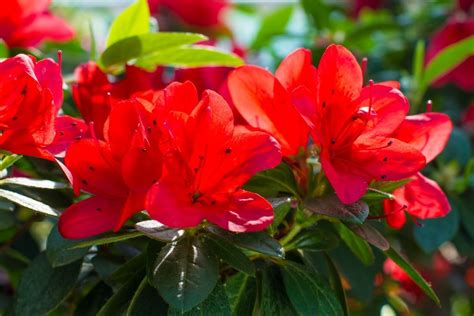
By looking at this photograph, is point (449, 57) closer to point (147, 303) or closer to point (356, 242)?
point (356, 242)

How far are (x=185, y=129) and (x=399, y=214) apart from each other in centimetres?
25

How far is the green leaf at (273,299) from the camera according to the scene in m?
0.79

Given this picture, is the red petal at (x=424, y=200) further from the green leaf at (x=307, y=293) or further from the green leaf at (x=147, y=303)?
the green leaf at (x=147, y=303)

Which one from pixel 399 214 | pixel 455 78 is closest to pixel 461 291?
pixel 455 78

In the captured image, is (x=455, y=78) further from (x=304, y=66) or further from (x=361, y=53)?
(x=304, y=66)

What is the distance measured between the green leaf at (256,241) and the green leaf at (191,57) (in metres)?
0.27

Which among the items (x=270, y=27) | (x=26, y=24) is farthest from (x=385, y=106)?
(x=270, y=27)

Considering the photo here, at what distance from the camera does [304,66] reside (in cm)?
82

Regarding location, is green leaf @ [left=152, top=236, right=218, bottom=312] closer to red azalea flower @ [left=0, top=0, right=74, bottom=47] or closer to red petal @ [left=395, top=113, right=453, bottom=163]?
red petal @ [left=395, top=113, right=453, bottom=163]

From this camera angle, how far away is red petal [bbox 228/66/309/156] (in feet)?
2.68

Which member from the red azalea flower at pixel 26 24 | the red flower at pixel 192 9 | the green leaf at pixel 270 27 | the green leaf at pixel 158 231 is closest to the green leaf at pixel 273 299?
the green leaf at pixel 158 231

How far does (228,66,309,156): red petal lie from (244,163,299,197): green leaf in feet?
0.07

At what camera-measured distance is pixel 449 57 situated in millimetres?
1165

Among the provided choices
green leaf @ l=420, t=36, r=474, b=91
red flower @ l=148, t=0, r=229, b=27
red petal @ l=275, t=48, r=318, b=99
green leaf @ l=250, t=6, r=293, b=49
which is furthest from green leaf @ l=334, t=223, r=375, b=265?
red flower @ l=148, t=0, r=229, b=27
